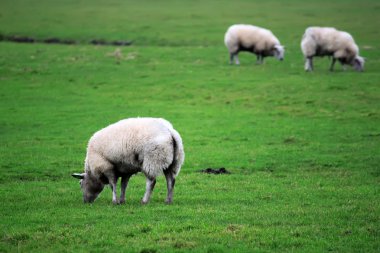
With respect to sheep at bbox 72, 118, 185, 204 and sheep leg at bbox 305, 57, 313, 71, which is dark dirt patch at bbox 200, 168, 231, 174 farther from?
sheep leg at bbox 305, 57, 313, 71

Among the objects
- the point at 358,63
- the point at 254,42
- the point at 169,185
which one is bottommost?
the point at 169,185

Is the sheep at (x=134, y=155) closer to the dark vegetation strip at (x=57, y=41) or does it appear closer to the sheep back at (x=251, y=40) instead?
the sheep back at (x=251, y=40)

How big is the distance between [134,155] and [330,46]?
2395 cm

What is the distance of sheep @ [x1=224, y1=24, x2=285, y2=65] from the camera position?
38.1 m

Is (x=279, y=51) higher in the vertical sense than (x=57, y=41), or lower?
higher

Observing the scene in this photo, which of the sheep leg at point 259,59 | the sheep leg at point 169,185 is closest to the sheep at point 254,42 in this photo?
the sheep leg at point 259,59

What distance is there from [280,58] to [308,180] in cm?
2283

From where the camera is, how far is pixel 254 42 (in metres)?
38.3

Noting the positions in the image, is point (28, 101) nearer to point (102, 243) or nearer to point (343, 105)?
point (343, 105)

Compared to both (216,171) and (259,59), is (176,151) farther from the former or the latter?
(259,59)

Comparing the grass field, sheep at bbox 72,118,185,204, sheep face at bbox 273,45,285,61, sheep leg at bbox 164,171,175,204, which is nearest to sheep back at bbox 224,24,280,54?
sheep face at bbox 273,45,285,61

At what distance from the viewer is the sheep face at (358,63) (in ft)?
116

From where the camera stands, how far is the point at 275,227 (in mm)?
11320

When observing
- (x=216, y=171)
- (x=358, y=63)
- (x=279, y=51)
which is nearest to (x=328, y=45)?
(x=358, y=63)
